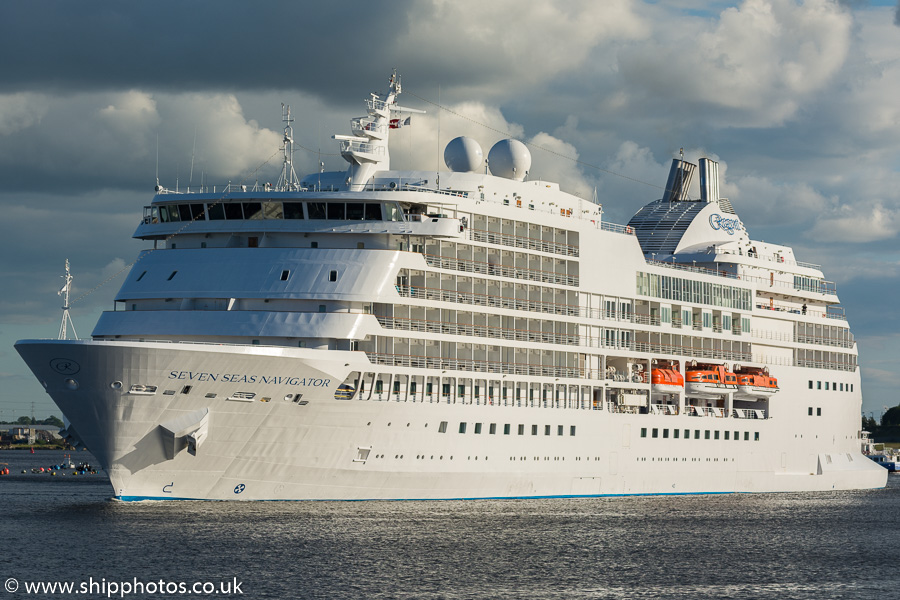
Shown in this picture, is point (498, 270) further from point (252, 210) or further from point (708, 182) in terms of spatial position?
point (708, 182)

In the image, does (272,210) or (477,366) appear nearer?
(272,210)

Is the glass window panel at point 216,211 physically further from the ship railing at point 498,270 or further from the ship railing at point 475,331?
the ship railing at point 498,270

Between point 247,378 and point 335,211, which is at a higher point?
point 335,211

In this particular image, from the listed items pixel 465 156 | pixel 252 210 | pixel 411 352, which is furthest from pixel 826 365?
pixel 252 210

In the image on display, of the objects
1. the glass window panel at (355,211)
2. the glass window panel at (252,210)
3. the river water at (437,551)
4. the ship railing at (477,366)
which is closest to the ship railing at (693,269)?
the ship railing at (477,366)

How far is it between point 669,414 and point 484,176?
51.8 feet

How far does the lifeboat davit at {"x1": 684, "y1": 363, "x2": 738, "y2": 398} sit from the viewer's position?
64.8 metres

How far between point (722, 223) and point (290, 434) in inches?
1401

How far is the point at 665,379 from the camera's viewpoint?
62.8 meters

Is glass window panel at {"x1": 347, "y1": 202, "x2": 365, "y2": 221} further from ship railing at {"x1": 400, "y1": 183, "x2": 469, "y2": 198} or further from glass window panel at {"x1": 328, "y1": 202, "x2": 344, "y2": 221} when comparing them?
ship railing at {"x1": 400, "y1": 183, "x2": 469, "y2": 198}

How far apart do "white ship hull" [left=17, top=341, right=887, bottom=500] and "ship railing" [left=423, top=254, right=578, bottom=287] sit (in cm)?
552

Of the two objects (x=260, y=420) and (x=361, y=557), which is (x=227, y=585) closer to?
(x=361, y=557)

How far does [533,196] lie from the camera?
58031mm

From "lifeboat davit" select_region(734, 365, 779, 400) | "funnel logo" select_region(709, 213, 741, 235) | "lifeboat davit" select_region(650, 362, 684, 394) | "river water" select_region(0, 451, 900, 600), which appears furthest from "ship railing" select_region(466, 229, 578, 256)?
"funnel logo" select_region(709, 213, 741, 235)
